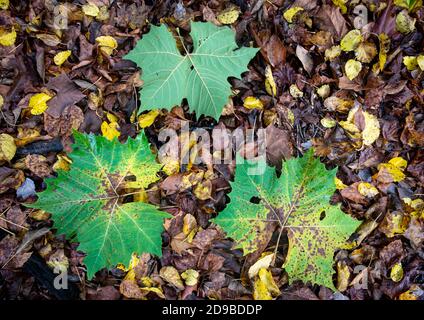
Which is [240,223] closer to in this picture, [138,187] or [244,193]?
[244,193]

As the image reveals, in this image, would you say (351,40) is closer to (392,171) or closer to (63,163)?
(392,171)

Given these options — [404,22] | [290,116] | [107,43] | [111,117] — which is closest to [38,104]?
[111,117]

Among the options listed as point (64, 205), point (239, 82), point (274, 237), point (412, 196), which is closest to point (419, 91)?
point (412, 196)

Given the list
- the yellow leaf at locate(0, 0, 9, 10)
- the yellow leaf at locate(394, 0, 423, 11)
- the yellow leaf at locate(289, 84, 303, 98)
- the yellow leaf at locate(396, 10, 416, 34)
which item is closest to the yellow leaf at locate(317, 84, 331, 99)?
the yellow leaf at locate(289, 84, 303, 98)

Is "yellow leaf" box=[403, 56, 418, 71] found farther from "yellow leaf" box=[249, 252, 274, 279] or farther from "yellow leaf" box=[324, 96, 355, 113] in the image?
"yellow leaf" box=[249, 252, 274, 279]

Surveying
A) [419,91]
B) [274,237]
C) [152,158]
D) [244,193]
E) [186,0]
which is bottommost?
[274,237]
